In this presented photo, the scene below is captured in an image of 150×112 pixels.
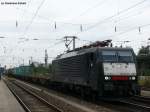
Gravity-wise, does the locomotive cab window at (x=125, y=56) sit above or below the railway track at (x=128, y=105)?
above

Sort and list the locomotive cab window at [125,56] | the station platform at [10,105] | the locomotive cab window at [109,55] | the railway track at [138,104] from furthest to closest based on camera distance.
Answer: the locomotive cab window at [125,56] < the locomotive cab window at [109,55] < the station platform at [10,105] < the railway track at [138,104]

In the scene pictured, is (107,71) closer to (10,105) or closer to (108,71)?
(108,71)

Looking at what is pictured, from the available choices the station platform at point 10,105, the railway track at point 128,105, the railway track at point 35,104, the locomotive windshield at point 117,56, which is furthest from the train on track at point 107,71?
the station platform at point 10,105

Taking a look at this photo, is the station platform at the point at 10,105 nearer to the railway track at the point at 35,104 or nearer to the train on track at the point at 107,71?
the railway track at the point at 35,104

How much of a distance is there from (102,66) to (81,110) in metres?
3.13

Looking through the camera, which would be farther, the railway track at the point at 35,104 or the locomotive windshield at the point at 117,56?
the locomotive windshield at the point at 117,56

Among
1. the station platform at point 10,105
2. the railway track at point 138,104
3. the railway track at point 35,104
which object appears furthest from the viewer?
the station platform at point 10,105

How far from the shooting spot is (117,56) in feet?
74.8

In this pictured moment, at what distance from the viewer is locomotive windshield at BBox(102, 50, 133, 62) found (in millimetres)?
22609

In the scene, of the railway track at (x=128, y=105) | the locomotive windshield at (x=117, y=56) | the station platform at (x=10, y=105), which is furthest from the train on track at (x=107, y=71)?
Answer: the station platform at (x=10, y=105)

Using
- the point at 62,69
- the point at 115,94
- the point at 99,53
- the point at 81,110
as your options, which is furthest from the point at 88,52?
the point at 62,69

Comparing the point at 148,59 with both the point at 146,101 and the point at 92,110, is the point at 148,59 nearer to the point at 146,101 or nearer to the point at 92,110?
the point at 146,101

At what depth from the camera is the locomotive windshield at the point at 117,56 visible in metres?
22.6

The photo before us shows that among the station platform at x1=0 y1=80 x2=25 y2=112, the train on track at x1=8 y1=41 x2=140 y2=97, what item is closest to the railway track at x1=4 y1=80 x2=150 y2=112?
the train on track at x1=8 y1=41 x2=140 y2=97
